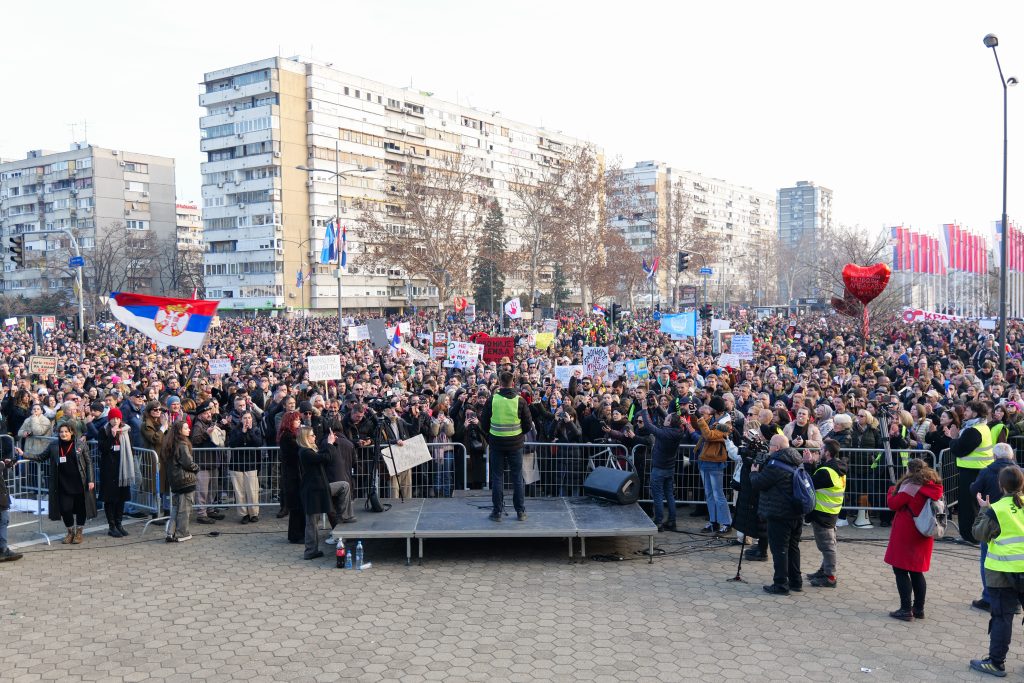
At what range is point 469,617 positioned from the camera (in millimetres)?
7230

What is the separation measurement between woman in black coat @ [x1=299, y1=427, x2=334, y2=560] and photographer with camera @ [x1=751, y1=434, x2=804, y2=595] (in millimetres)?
4361

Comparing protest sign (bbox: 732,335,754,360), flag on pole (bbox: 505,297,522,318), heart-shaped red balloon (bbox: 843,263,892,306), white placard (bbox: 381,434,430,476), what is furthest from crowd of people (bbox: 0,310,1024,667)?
flag on pole (bbox: 505,297,522,318)

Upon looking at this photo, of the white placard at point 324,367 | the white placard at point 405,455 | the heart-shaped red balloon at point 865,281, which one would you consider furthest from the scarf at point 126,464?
the heart-shaped red balloon at point 865,281

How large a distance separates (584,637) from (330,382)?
13.2 m

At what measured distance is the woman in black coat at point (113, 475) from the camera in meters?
9.99

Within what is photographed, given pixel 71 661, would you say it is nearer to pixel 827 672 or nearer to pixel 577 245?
pixel 827 672

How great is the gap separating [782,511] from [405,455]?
14.8ft

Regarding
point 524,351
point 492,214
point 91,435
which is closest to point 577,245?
point 492,214

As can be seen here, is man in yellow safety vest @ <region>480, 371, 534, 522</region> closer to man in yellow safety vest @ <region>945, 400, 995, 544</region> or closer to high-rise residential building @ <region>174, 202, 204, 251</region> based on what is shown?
man in yellow safety vest @ <region>945, 400, 995, 544</region>

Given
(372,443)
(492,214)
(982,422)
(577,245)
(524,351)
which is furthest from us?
(492,214)

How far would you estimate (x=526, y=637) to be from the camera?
6754mm

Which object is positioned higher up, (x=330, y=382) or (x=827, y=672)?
(x=330, y=382)

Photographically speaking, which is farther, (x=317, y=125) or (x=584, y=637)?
(x=317, y=125)

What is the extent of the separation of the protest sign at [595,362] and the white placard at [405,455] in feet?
28.7
